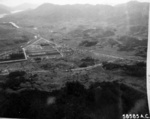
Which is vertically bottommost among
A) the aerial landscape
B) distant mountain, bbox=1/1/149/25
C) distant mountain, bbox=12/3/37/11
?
the aerial landscape

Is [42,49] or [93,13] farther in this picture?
[93,13]

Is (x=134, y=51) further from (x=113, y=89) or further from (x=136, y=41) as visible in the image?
(x=113, y=89)

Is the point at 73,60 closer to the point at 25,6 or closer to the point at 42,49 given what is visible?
the point at 42,49

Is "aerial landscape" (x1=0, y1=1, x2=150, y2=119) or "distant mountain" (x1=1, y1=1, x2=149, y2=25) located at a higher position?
"distant mountain" (x1=1, y1=1, x2=149, y2=25)

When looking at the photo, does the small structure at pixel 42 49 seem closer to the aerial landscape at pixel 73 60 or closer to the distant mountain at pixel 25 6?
the aerial landscape at pixel 73 60

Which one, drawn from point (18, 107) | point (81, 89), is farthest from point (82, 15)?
point (18, 107)

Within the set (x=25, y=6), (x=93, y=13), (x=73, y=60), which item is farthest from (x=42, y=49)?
(x=93, y=13)

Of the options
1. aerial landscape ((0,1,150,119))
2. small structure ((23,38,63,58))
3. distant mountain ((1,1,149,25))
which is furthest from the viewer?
distant mountain ((1,1,149,25))

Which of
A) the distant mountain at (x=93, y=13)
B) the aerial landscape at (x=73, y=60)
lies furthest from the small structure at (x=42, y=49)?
the distant mountain at (x=93, y=13)

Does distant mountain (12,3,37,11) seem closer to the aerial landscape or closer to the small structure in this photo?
the aerial landscape

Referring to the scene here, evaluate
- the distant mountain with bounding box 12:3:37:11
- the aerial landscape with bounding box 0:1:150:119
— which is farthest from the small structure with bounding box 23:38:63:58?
the distant mountain with bounding box 12:3:37:11
